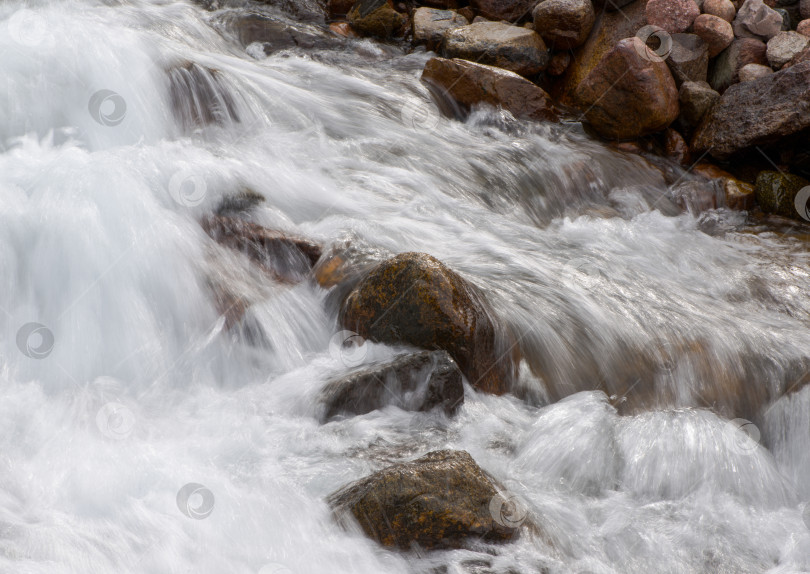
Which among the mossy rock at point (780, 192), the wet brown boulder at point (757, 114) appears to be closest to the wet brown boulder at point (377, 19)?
the wet brown boulder at point (757, 114)

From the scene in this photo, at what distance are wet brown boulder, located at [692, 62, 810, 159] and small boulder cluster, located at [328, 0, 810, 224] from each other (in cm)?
1

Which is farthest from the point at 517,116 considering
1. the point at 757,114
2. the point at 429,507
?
the point at 429,507

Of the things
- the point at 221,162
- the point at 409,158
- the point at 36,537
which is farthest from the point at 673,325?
the point at 36,537

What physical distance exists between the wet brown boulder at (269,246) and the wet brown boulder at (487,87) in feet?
11.2

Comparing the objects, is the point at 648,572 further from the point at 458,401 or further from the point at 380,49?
the point at 380,49

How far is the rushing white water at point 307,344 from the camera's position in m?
2.79

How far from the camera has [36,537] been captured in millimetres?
2428

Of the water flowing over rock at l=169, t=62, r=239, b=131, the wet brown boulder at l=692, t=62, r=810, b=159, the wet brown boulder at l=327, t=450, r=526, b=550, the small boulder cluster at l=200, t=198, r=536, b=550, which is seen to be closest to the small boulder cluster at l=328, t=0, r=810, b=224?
the wet brown boulder at l=692, t=62, r=810, b=159

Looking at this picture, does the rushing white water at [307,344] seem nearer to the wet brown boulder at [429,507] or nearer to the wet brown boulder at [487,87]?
the wet brown boulder at [429,507]

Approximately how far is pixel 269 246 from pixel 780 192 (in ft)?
16.4

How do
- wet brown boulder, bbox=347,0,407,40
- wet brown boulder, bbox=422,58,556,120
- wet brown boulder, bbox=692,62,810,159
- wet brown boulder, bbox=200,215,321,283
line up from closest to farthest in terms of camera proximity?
1. wet brown boulder, bbox=200,215,321,283
2. wet brown boulder, bbox=692,62,810,159
3. wet brown boulder, bbox=422,58,556,120
4. wet brown boulder, bbox=347,0,407,40

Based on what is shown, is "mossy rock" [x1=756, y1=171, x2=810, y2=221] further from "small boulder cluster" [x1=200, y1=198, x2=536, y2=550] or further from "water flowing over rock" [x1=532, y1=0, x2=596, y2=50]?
"small boulder cluster" [x1=200, y1=198, x2=536, y2=550]

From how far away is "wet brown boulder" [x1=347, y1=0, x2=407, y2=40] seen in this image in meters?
8.38

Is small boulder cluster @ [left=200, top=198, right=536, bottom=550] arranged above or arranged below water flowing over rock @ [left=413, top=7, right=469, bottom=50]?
below
